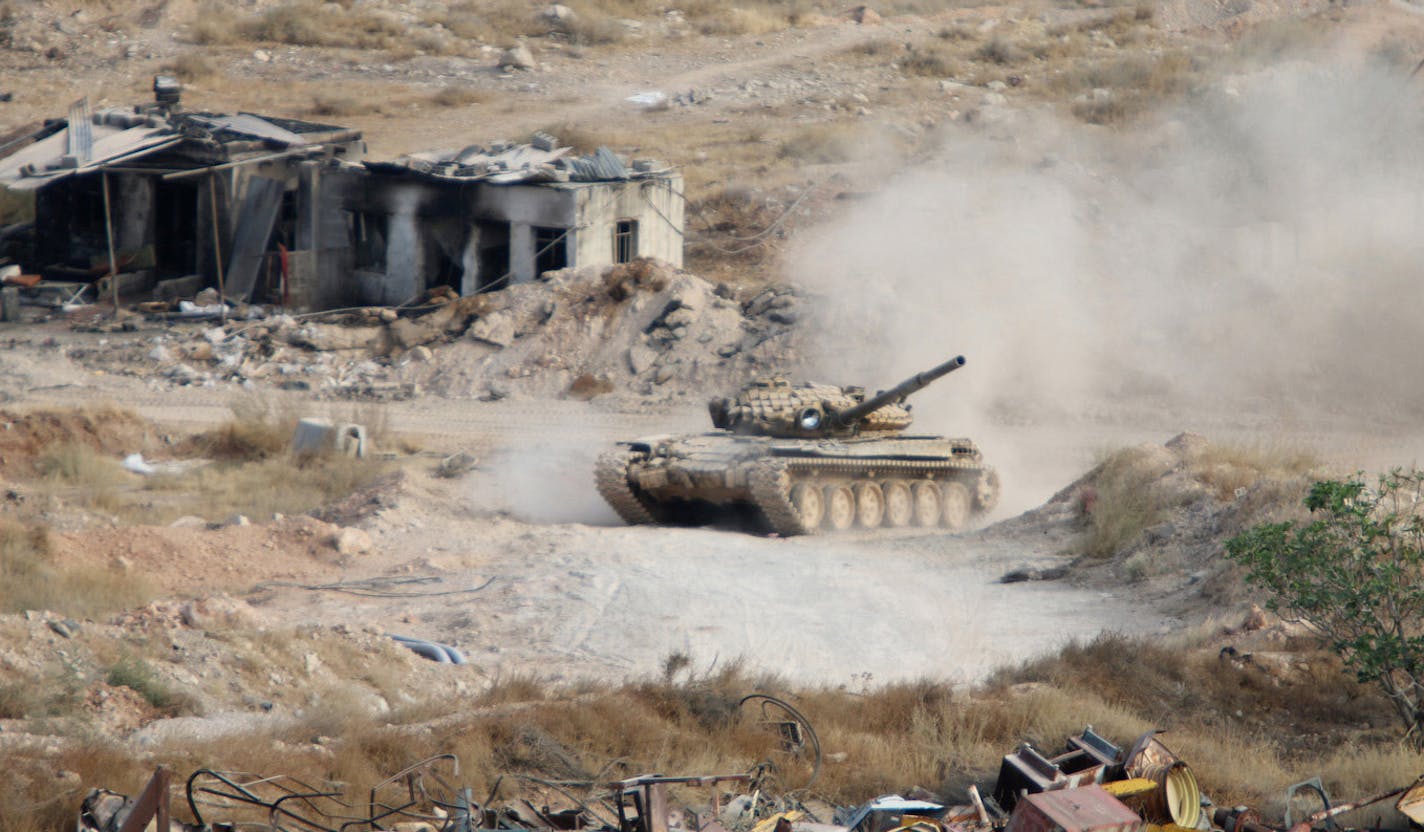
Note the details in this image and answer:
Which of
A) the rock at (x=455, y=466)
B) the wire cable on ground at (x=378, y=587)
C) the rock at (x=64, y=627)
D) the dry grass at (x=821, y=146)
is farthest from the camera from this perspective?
the dry grass at (x=821, y=146)

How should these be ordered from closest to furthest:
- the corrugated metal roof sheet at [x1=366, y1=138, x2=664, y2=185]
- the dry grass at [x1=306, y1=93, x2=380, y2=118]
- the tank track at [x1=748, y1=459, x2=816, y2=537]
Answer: the tank track at [x1=748, y1=459, x2=816, y2=537]
the corrugated metal roof sheet at [x1=366, y1=138, x2=664, y2=185]
the dry grass at [x1=306, y1=93, x2=380, y2=118]

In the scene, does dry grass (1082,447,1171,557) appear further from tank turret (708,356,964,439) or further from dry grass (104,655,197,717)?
dry grass (104,655,197,717)

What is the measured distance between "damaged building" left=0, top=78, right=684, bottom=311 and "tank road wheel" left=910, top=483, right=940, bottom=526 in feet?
37.1

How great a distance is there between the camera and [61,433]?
22.6 meters

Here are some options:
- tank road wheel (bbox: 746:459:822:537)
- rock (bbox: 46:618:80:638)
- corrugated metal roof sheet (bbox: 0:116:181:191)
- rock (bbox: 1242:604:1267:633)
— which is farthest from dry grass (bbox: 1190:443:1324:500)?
corrugated metal roof sheet (bbox: 0:116:181:191)

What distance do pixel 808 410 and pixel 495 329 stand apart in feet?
34.1

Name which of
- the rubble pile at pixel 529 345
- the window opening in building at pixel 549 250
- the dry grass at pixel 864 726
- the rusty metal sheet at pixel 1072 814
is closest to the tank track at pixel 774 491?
the dry grass at pixel 864 726

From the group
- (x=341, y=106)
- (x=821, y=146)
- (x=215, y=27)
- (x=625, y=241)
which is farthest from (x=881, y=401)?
(x=215, y=27)

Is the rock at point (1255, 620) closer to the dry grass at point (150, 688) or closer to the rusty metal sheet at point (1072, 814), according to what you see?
the rusty metal sheet at point (1072, 814)

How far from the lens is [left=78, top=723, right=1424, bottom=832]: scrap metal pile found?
8234 mm

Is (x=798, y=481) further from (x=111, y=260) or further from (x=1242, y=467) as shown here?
(x=111, y=260)

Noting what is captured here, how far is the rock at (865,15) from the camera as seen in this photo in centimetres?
5031

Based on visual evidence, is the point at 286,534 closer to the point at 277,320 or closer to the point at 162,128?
the point at 277,320

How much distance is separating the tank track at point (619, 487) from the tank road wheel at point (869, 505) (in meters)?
2.63
